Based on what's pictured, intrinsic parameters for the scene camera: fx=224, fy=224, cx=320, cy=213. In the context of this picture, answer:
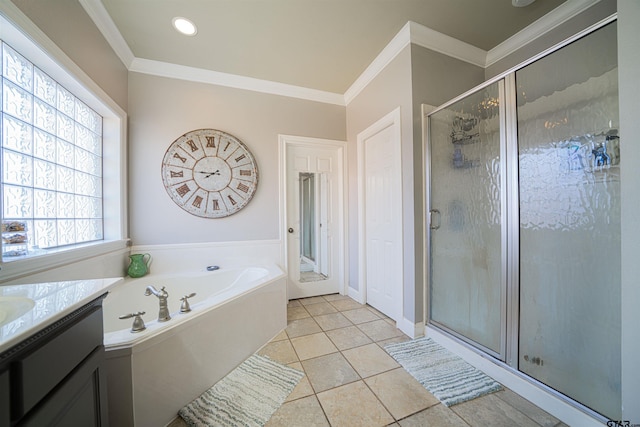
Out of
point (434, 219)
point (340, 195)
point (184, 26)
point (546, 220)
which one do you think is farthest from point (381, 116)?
point (184, 26)

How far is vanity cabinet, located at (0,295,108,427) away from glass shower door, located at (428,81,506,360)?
6.83ft

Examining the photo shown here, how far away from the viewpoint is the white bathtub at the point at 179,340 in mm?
Result: 1040

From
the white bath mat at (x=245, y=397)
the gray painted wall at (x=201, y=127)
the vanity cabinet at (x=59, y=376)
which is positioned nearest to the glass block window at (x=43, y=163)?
the gray painted wall at (x=201, y=127)

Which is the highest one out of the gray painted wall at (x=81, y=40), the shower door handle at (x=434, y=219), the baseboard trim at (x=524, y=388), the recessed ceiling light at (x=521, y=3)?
the recessed ceiling light at (x=521, y=3)

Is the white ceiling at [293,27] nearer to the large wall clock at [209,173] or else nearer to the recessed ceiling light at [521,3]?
the recessed ceiling light at [521,3]

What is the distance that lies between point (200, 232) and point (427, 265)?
2.27m

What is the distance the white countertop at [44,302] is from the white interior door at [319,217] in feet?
6.54

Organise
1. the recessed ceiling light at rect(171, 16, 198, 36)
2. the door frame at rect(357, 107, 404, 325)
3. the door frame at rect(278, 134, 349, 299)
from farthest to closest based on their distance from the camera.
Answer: the door frame at rect(278, 134, 349, 299) < the door frame at rect(357, 107, 404, 325) < the recessed ceiling light at rect(171, 16, 198, 36)

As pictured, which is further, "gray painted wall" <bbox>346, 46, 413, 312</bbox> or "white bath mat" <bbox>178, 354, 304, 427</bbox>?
"gray painted wall" <bbox>346, 46, 413, 312</bbox>

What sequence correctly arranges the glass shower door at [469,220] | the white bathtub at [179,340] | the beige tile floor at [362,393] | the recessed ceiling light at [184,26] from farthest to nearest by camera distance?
the recessed ceiling light at [184,26], the glass shower door at [469,220], the beige tile floor at [362,393], the white bathtub at [179,340]

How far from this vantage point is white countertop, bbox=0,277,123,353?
483 mm

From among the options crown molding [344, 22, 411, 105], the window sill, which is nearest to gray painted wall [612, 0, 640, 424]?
crown molding [344, 22, 411, 105]

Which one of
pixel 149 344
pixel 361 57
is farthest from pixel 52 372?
pixel 361 57

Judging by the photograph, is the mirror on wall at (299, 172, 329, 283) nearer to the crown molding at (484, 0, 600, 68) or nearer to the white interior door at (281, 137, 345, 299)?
the white interior door at (281, 137, 345, 299)
